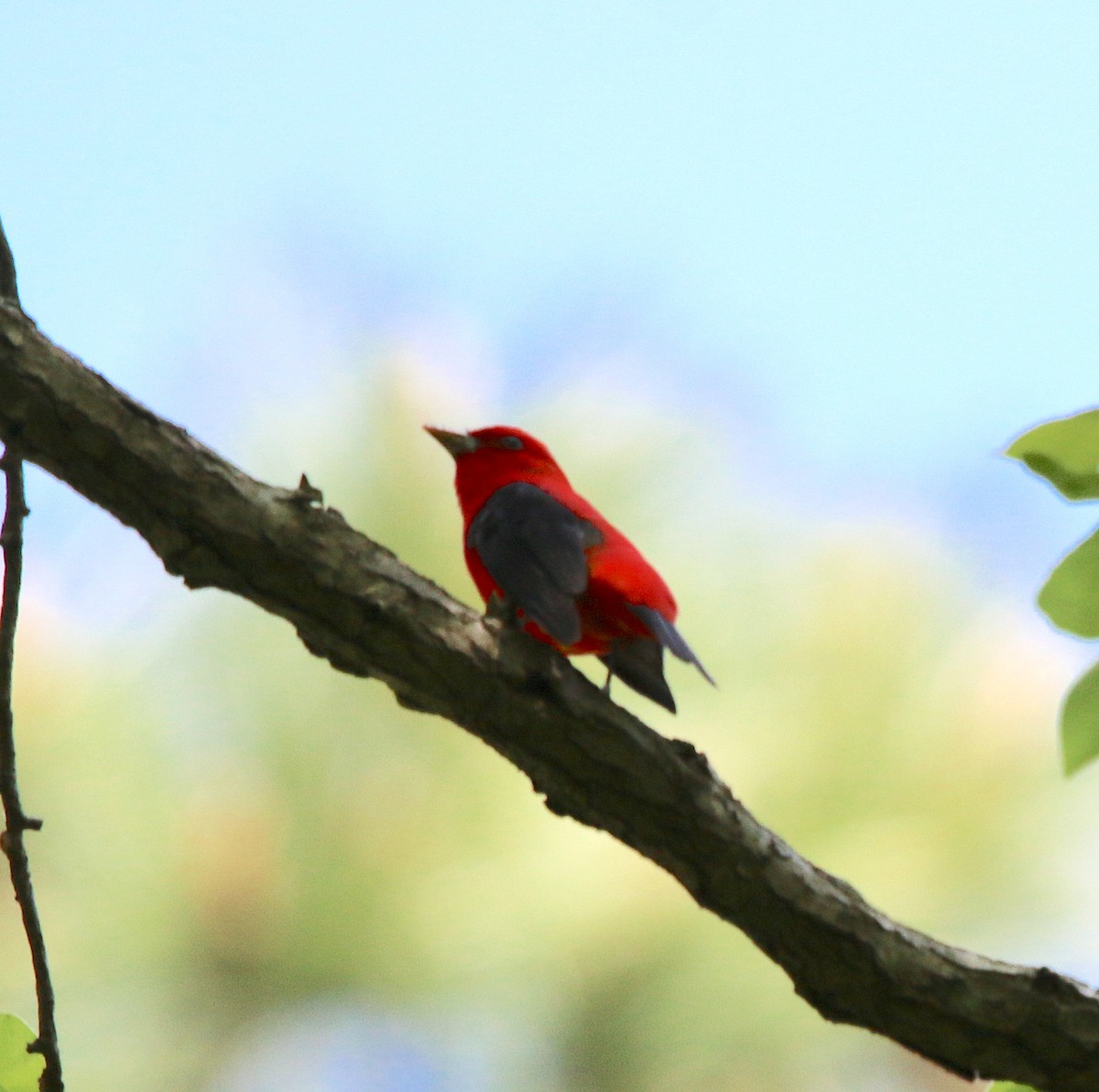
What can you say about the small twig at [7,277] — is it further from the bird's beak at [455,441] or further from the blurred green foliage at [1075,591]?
the blurred green foliage at [1075,591]

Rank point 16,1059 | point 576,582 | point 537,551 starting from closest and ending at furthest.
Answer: point 16,1059 < point 576,582 < point 537,551

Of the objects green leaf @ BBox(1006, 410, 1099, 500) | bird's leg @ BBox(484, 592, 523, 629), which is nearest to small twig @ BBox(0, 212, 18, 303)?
bird's leg @ BBox(484, 592, 523, 629)

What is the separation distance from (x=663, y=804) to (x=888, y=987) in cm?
38

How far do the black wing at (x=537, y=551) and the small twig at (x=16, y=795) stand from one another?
0.71 metres

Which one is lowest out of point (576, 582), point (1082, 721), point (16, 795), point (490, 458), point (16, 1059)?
point (16, 1059)

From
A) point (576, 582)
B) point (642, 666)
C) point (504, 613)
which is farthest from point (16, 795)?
point (642, 666)

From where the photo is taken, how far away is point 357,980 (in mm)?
3350

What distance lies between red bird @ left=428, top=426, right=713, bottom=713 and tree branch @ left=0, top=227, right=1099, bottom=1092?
0.64ft

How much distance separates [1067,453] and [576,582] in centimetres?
96

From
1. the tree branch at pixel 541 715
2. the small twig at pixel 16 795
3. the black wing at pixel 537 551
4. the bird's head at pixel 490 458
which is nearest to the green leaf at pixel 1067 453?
the tree branch at pixel 541 715

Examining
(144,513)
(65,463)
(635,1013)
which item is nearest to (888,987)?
(144,513)

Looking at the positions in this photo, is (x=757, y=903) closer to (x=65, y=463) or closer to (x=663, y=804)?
(x=663, y=804)

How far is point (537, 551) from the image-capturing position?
2244mm

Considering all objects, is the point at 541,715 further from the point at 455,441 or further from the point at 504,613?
the point at 455,441
